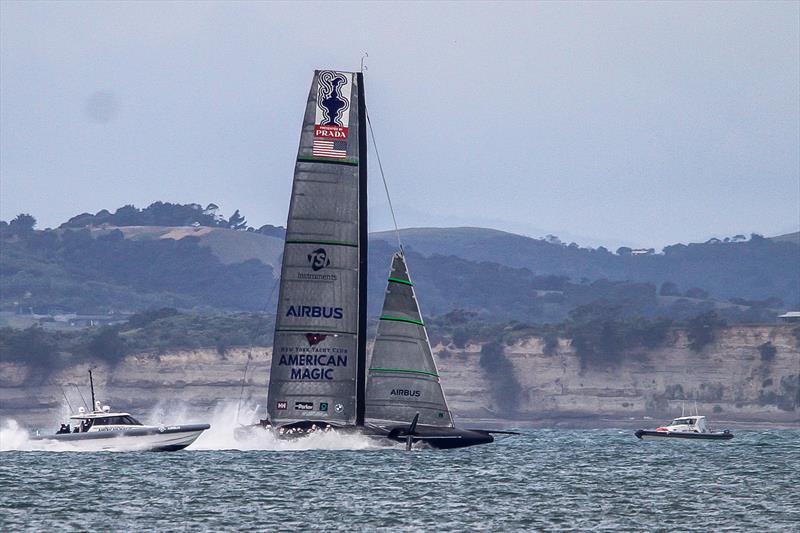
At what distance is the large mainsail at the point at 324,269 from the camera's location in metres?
60.7

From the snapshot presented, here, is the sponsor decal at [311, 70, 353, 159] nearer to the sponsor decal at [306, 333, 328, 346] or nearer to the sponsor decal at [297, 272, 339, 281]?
the sponsor decal at [297, 272, 339, 281]

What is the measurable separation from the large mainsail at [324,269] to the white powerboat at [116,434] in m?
5.10

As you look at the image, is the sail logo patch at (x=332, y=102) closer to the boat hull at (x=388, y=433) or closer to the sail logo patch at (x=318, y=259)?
the sail logo patch at (x=318, y=259)

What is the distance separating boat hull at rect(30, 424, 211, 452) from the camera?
6338 centimetres

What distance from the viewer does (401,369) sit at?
61.8 metres

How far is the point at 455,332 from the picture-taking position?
590ft

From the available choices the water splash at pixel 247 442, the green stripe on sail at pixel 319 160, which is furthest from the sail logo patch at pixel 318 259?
the water splash at pixel 247 442

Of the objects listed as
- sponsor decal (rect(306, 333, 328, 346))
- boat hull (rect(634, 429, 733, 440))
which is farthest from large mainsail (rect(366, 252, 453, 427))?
boat hull (rect(634, 429, 733, 440))

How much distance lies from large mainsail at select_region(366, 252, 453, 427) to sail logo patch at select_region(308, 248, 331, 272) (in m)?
2.84

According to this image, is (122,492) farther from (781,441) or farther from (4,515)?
(781,441)

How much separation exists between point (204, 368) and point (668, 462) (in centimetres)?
11115

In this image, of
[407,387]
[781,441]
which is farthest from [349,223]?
[781,441]

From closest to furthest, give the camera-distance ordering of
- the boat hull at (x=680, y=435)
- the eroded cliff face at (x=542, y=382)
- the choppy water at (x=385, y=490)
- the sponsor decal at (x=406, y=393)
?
the choppy water at (x=385, y=490) → the sponsor decal at (x=406, y=393) → the boat hull at (x=680, y=435) → the eroded cliff face at (x=542, y=382)

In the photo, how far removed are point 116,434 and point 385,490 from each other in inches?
636
